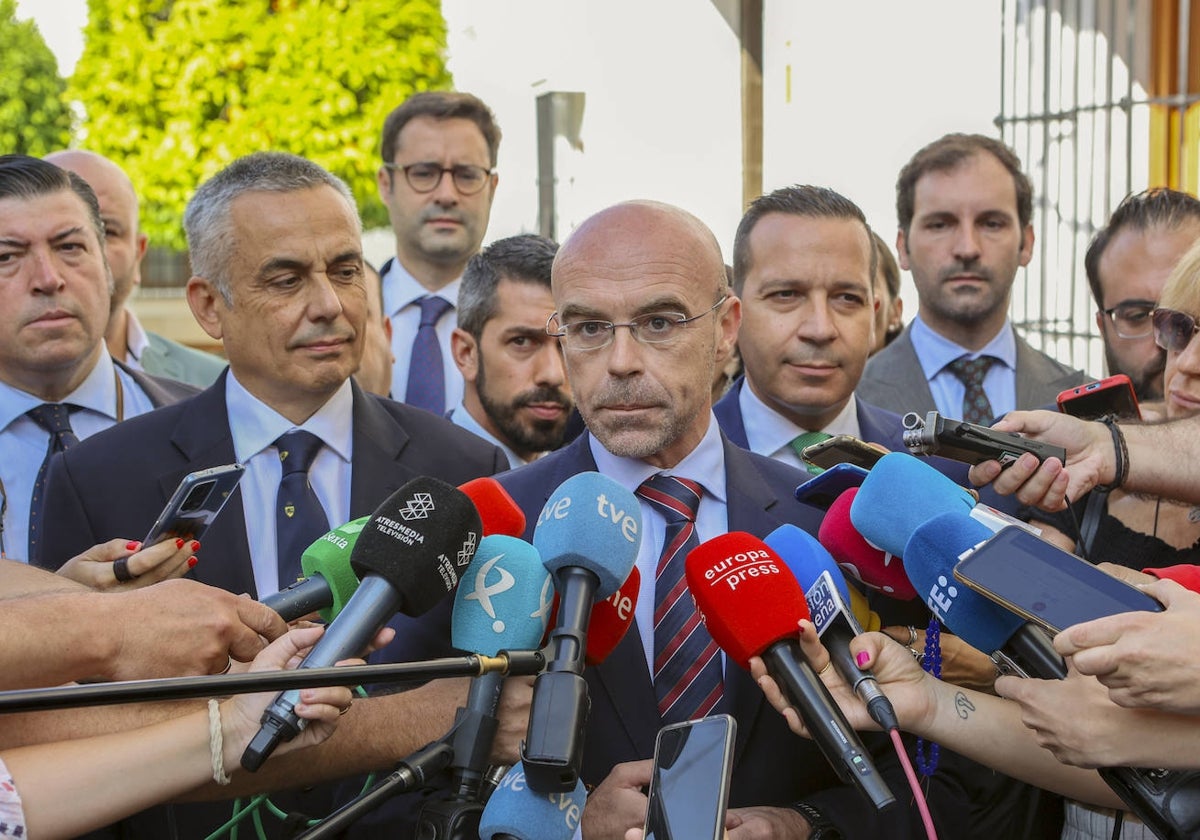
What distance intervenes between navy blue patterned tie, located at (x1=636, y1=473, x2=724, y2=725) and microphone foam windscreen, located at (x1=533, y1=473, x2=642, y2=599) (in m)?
0.54

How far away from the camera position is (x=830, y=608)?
2164 mm

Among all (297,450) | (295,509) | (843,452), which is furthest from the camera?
(297,450)

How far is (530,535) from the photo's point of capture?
282cm

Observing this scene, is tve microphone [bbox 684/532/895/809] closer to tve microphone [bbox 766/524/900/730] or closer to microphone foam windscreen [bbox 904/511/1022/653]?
tve microphone [bbox 766/524/900/730]

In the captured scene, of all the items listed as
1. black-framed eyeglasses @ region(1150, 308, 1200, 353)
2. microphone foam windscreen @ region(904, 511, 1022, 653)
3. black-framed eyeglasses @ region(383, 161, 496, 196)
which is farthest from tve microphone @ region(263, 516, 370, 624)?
black-framed eyeglasses @ region(383, 161, 496, 196)

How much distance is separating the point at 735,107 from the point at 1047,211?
8.44ft

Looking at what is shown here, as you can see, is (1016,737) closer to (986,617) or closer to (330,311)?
(986,617)

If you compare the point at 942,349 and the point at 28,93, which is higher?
the point at 28,93

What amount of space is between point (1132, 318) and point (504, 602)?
2747 millimetres

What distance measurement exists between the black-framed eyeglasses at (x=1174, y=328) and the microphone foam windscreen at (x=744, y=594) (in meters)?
1.15

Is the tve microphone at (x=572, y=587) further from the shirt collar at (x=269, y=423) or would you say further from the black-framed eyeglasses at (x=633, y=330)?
the shirt collar at (x=269, y=423)

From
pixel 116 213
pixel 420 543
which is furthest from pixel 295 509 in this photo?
pixel 116 213

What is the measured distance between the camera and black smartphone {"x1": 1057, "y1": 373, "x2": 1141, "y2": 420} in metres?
2.86

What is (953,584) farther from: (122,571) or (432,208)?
(432,208)
